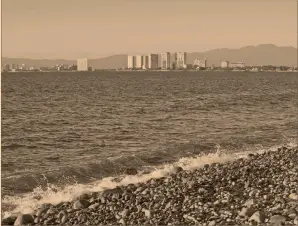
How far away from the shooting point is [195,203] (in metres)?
10.8

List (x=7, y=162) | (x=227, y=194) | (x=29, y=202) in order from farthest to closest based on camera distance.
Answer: (x=7, y=162)
(x=29, y=202)
(x=227, y=194)

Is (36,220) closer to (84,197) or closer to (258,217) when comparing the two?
(84,197)

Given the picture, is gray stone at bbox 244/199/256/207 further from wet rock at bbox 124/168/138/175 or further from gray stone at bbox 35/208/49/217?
wet rock at bbox 124/168/138/175

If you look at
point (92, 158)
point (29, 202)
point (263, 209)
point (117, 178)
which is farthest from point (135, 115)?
point (263, 209)

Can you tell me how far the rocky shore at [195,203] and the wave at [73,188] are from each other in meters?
0.77

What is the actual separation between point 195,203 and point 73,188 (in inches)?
218

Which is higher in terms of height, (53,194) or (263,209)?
(263,209)

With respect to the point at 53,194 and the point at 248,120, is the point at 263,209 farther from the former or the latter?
the point at 248,120

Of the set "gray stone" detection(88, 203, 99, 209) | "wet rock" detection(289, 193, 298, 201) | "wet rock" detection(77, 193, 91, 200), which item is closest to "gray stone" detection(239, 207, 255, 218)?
"wet rock" detection(289, 193, 298, 201)

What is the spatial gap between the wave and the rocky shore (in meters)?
0.77

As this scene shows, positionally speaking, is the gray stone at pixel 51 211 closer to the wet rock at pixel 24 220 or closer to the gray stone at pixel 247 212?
the wet rock at pixel 24 220

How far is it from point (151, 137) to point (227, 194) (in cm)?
1537

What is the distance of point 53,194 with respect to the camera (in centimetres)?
1434

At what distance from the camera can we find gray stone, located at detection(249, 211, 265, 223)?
894 centimetres
